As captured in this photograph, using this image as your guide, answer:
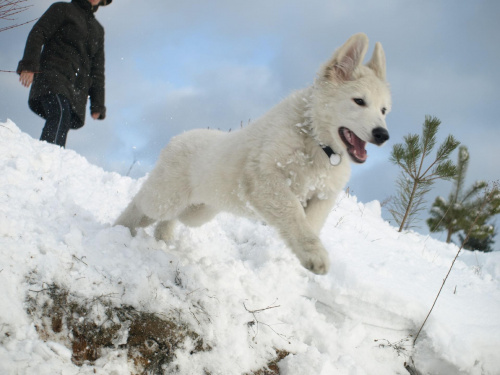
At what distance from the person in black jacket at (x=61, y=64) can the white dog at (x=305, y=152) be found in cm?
299

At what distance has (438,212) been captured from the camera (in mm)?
14680

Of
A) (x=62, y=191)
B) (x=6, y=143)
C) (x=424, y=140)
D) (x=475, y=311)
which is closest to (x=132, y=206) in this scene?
(x=62, y=191)

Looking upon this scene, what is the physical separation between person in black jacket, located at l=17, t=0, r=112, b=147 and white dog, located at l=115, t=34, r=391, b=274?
118 inches

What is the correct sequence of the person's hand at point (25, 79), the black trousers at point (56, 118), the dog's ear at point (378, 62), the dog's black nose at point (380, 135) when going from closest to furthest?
1. the dog's black nose at point (380, 135)
2. the dog's ear at point (378, 62)
3. the person's hand at point (25, 79)
4. the black trousers at point (56, 118)

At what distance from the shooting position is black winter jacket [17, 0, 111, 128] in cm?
541

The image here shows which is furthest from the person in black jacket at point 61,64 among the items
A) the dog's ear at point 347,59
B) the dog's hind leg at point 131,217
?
the dog's ear at point 347,59

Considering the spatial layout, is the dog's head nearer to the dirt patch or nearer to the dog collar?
the dog collar

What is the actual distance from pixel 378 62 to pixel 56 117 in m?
4.43

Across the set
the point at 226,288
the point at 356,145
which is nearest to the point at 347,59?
the point at 356,145

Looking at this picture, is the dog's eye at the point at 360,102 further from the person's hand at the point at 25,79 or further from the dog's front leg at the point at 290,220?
the person's hand at the point at 25,79

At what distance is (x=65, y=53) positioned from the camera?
5.71 m

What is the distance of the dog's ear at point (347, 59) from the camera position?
3354 millimetres

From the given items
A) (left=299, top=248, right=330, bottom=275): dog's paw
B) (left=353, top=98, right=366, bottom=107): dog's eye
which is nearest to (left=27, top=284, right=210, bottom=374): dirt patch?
(left=299, top=248, right=330, bottom=275): dog's paw

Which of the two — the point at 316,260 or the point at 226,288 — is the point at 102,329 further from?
the point at 316,260
